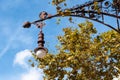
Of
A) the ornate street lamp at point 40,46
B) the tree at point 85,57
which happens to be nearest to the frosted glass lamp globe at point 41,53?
the ornate street lamp at point 40,46

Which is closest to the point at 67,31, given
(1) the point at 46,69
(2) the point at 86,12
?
(1) the point at 46,69

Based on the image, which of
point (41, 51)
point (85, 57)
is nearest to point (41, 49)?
point (41, 51)

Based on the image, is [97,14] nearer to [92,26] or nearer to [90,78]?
[90,78]

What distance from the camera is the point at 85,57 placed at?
947 inches

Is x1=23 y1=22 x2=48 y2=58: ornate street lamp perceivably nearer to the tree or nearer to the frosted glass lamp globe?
the frosted glass lamp globe

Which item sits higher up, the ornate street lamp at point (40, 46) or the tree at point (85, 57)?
the tree at point (85, 57)

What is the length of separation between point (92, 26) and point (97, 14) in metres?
16.2

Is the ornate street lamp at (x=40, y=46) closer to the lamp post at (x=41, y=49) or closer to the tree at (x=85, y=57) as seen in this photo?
the lamp post at (x=41, y=49)

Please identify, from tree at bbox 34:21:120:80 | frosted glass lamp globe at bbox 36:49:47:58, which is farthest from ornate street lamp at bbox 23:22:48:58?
tree at bbox 34:21:120:80

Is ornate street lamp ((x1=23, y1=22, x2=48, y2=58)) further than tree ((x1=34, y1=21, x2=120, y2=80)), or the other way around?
tree ((x1=34, y1=21, x2=120, y2=80))

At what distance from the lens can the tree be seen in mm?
24000

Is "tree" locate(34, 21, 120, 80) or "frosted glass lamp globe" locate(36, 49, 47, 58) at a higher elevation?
"tree" locate(34, 21, 120, 80)

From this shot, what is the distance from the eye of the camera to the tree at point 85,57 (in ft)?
78.7

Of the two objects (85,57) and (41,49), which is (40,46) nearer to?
(41,49)
